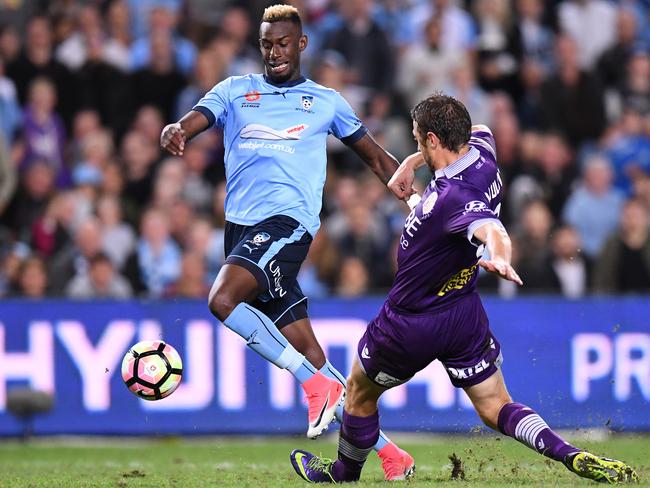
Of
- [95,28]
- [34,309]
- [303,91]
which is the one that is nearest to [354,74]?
[95,28]

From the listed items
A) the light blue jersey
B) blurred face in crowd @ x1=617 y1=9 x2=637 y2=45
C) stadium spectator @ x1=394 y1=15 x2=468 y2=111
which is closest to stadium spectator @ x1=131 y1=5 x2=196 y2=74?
stadium spectator @ x1=394 y1=15 x2=468 y2=111

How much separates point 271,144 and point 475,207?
1.90 meters

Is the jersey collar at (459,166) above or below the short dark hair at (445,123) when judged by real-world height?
below

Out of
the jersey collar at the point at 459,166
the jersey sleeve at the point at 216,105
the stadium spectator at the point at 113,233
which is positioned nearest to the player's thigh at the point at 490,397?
the jersey collar at the point at 459,166

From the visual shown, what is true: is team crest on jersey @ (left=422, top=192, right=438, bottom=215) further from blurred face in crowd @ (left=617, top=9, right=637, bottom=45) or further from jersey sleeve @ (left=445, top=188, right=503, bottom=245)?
blurred face in crowd @ (left=617, top=9, right=637, bottom=45)

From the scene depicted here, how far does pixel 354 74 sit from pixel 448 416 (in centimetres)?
490

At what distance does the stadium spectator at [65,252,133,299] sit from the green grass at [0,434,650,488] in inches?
60.2

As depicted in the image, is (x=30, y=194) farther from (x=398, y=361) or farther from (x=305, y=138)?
(x=398, y=361)

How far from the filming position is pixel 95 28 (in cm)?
1562

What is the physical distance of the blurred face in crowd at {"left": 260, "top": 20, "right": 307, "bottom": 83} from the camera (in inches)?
344

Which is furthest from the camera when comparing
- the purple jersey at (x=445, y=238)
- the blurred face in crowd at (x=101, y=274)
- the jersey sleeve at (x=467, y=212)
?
the blurred face in crowd at (x=101, y=274)

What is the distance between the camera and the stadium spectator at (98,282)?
13.3m

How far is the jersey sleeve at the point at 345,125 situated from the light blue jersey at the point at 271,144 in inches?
1.7

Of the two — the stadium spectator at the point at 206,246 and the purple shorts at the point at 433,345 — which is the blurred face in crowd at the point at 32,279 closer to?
the stadium spectator at the point at 206,246
